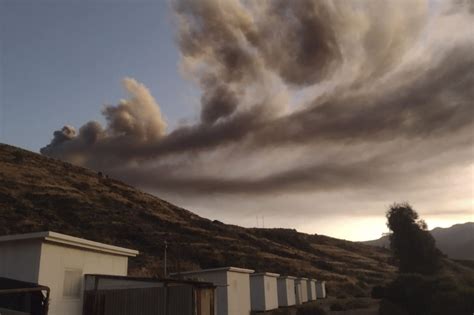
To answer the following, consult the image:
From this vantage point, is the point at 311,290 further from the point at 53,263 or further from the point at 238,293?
the point at 53,263

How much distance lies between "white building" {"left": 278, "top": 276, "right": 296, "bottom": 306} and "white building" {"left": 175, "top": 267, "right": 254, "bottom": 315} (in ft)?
46.2

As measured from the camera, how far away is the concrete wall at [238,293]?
30.2 meters

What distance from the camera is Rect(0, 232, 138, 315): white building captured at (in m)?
14.3

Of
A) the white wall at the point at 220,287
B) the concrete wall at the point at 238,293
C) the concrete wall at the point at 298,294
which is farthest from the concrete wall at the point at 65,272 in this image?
the concrete wall at the point at 298,294

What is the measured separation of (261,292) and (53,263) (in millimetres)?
27755

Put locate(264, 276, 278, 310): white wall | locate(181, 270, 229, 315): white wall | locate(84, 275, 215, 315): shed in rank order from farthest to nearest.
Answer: locate(264, 276, 278, 310): white wall, locate(181, 270, 229, 315): white wall, locate(84, 275, 215, 315): shed

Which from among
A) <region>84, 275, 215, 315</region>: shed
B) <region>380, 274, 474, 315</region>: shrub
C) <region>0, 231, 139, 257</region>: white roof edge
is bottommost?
<region>380, 274, 474, 315</region>: shrub

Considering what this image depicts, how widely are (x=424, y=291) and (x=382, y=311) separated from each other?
474cm

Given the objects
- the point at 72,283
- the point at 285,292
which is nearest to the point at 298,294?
the point at 285,292

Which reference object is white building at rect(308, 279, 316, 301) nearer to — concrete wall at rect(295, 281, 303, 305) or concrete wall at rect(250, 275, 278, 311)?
concrete wall at rect(295, 281, 303, 305)

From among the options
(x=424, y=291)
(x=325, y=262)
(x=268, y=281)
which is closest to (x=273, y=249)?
(x=325, y=262)

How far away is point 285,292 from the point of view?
46281 millimetres

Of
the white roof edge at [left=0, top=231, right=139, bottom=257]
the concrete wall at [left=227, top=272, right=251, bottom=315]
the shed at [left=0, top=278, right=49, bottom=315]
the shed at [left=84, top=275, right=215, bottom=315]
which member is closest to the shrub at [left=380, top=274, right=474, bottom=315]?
the concrete wall at [left=227, top=272, right=251, bottom=315]

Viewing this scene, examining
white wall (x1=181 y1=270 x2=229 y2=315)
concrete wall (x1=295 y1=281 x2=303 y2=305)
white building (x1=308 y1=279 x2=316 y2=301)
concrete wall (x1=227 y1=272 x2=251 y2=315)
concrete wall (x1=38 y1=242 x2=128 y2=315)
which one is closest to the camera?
concrete wall (x1=38 y1=242 x2=128 y2=315)
